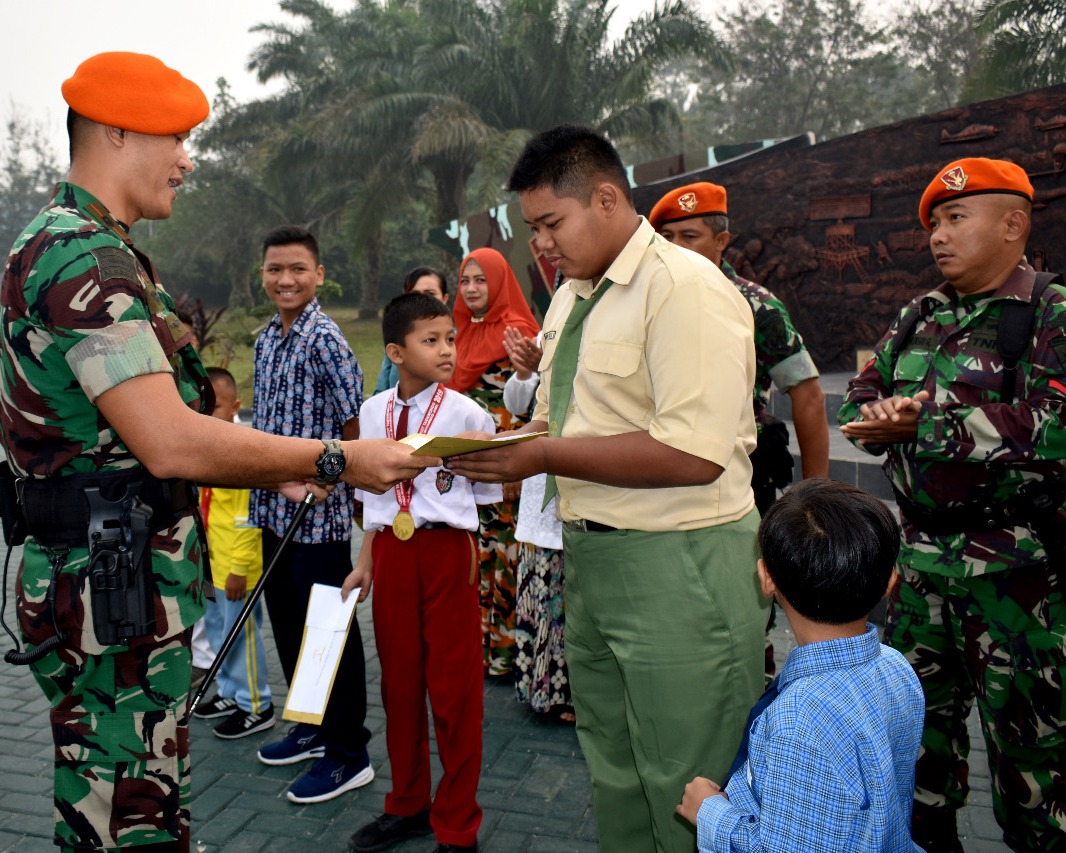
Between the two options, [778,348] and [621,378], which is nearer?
[621,378]

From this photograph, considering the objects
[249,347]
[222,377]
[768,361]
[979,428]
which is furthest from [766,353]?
[249,347]

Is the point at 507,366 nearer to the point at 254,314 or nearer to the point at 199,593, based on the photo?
the point at 199,593

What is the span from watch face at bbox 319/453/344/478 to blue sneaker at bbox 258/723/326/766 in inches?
75.8

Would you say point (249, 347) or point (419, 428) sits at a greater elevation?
point (419, 428)

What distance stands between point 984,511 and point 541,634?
2.22 m

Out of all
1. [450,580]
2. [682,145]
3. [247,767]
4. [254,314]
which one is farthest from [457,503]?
[682,145]

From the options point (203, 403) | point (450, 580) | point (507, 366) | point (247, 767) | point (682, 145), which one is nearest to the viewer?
point (203, 403)

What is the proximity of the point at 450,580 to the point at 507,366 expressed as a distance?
5.89ft

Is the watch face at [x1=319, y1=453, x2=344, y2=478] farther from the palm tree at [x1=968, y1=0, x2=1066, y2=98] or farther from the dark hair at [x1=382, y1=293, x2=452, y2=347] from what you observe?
the palm tree at [x1=968, y1=0, x2=1066, y2=98]

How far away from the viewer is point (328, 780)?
3.57m

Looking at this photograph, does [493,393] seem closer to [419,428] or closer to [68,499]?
[419,428]

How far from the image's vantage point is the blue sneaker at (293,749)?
12.7 feet

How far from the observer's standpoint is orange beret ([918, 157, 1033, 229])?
2766 millimetres

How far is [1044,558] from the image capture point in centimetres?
256
